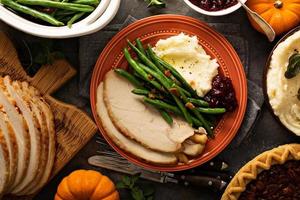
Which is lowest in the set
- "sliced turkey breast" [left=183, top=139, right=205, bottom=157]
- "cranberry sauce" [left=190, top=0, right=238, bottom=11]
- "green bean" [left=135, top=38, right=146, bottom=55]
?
"sliced turkey breast" [left=183, top=139, right=205, bottom=157]

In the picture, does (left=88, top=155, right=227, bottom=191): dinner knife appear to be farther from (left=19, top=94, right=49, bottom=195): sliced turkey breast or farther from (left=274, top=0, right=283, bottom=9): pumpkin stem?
(left=274, top=0, right=283, bottom=9): pumpkin stem

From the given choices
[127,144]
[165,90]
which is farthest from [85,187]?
[165,90]

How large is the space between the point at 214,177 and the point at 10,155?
1.58 m

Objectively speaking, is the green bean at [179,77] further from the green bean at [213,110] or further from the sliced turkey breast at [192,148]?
the sliced turkey breast at [192,148]

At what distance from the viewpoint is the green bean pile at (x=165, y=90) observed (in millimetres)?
4762

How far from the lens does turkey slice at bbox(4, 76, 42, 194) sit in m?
4.73

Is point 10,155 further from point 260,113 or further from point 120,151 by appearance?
point 260,113

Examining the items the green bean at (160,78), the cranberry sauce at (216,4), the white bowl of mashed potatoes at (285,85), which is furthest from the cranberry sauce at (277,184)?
the cranberry sauce at (216,4)

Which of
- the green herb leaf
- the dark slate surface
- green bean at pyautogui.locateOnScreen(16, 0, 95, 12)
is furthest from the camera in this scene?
the dark slate surface

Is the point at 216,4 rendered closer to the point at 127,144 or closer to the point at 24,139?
the point at 127,144

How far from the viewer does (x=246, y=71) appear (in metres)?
4.98

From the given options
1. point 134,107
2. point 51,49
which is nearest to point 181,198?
point 134,107

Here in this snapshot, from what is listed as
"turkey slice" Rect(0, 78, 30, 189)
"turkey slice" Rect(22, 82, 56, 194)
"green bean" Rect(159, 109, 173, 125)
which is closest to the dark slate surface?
"turkey slice" Rect(22, 82, 56, 194)

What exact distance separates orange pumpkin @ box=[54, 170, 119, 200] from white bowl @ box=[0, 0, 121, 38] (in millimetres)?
1089
